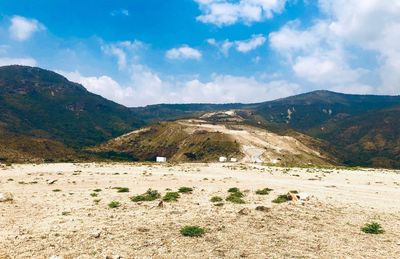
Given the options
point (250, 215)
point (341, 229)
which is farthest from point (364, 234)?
point (250, 215)

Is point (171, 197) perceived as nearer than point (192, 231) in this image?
No

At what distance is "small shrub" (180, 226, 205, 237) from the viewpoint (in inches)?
811

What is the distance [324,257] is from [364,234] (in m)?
5.80

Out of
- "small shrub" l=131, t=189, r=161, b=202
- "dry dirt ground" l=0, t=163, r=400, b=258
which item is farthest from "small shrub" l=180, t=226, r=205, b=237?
"small shrub" l=131, t=189, r=161, b=202

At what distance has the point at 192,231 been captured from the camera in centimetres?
2077

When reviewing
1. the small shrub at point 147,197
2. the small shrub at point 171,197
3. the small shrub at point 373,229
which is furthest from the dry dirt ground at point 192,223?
the small shrub at point 171,197

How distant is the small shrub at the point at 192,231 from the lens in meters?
20.6

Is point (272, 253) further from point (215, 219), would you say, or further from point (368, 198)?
point (368, 198)

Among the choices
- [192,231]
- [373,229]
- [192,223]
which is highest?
[192,231]

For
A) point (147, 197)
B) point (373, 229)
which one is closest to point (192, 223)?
point (373, 229)

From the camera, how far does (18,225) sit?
2273 centimetres

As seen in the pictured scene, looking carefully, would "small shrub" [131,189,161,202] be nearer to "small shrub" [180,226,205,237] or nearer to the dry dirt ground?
the dry dirt ground

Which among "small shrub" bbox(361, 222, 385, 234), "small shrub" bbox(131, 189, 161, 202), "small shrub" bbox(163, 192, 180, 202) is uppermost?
"small shrub" bbox(163, 192, 180, 202)

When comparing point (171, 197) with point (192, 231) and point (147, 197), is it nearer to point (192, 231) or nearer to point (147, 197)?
point (147, 197)
